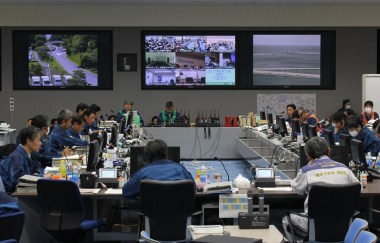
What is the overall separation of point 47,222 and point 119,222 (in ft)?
4.43

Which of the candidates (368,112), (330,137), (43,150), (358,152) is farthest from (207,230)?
(368,112)

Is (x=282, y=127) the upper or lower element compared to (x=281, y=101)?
lower

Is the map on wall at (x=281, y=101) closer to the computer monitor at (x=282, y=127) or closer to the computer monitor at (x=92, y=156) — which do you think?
the computer monitor at (x=282, y=127)

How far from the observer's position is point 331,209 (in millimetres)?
4840

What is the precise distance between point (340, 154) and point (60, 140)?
4134 mm

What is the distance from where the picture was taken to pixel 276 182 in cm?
600

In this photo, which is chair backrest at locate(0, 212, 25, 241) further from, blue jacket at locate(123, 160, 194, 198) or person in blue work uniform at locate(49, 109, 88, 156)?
person in blue work uniform at locate(49, 109, 88, 156)

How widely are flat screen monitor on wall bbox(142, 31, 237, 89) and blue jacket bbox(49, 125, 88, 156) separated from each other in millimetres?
6739

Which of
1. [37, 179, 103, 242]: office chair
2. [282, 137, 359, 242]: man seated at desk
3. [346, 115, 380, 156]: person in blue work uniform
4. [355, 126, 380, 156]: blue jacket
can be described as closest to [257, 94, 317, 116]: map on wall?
[346, 115, 380, 156]: person in blue work uniform

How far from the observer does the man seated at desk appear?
5.13 metres

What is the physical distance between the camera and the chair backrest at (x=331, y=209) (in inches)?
189
